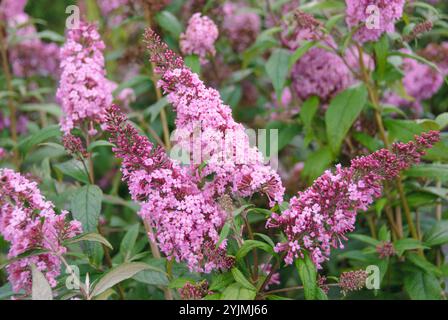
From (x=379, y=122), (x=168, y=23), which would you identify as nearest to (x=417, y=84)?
(x=379, y=122)

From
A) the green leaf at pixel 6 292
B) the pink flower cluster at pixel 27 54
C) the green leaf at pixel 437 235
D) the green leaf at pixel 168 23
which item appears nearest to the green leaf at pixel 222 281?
the green leaf at pixel 6 292

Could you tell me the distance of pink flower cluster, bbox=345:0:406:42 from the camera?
1.72m

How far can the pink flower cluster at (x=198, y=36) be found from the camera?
214 centimetres

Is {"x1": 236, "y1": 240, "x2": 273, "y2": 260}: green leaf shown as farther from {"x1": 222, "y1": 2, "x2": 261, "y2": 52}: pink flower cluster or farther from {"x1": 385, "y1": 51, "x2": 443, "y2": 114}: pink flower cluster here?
{"x1": 222, "y1": 2, "x2": 261, "y2": 52}: pink flower cluster

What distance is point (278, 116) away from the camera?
7.69 ft

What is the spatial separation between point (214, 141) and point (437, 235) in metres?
0.95

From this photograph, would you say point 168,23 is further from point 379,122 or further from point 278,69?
point 379,122

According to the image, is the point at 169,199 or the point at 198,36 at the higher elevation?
the point at 198,36

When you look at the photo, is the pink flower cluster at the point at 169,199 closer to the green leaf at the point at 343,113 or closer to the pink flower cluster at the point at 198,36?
the green leaf at the point at 343,113

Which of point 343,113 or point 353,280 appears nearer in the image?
point 353,280

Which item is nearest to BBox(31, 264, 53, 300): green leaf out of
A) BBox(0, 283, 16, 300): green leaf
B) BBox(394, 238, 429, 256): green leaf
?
BBox(0, 283, 16, 300): green leaf

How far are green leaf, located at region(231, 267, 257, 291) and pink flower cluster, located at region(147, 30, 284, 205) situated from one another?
180 mm

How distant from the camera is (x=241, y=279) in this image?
131 centimetres

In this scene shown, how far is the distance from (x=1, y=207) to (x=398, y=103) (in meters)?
1.77
